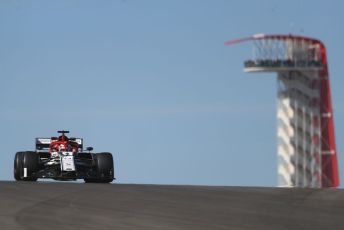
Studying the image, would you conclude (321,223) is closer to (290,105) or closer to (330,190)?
(330,190)

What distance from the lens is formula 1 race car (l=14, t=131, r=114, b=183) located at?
31969mm

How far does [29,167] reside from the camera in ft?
104

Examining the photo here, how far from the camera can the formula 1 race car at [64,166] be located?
1259 inches

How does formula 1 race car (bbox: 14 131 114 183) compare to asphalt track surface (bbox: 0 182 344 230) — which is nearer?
asphalt track surface (bbox: 0 182 344 230)

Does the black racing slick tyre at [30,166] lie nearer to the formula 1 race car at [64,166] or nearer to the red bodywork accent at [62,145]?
the formula 1 race car at [64,166]

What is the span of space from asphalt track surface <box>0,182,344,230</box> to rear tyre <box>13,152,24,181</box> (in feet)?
34.5

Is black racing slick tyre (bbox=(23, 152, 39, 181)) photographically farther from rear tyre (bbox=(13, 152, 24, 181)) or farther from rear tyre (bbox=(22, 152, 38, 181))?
rear tyre (bbox=(13, 152, 24, 181))

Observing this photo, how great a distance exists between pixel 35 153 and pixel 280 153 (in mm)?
109077

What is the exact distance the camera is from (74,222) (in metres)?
15.5

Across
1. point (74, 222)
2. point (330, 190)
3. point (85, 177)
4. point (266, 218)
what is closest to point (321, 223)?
point (266, 218)

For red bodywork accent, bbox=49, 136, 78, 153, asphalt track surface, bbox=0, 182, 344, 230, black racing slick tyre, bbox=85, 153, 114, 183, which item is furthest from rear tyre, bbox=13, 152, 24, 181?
asphalt track surface, bbox=0, 182, 344, 230

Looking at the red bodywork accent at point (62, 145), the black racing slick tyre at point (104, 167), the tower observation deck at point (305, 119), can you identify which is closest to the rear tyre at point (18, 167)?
Result: the red bodywork accent at point (62, 145)

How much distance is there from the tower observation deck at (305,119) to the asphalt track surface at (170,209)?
114 m

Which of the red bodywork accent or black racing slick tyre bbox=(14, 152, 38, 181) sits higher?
the red bodywork accent
